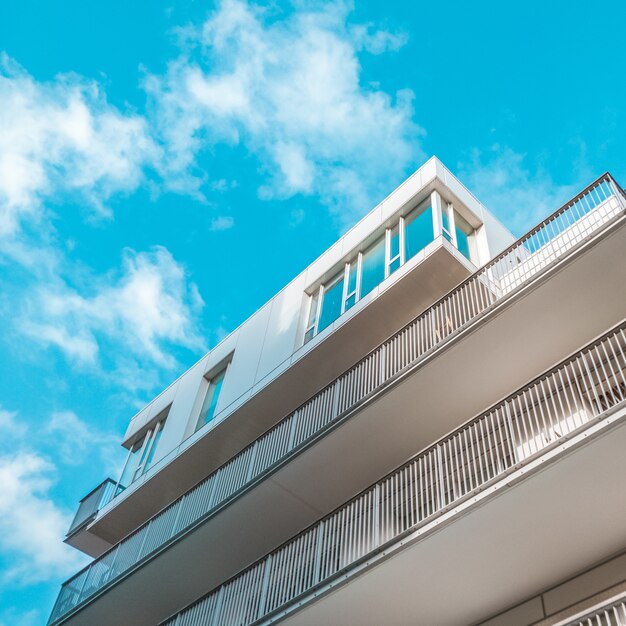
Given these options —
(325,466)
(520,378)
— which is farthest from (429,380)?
(325,466)

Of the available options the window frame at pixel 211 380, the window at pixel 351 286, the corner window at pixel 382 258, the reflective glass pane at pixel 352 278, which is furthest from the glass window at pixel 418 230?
the window frame at pixel 211 380

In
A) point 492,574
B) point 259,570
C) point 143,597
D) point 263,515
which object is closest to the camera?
point 492,574

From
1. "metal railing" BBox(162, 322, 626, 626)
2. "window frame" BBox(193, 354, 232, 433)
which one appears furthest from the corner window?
"metal railing" BBox(162, 322, 626, 626)

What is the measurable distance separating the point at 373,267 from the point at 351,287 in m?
0.77

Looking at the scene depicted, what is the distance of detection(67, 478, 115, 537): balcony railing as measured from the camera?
67.1 ft

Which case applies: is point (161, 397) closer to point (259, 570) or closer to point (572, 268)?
point (259, 570)

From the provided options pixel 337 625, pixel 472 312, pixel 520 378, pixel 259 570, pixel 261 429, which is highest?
pixel 261 429

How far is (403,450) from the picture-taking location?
42.8ft

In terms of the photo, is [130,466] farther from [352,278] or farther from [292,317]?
[352,278]

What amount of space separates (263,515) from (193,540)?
5.14 feet

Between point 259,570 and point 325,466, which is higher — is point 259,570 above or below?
below

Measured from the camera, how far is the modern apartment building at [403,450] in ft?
29.5

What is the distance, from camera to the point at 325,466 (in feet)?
44.8

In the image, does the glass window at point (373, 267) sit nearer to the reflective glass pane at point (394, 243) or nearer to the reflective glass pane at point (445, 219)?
the reflective glass pane at point (394, 243)
